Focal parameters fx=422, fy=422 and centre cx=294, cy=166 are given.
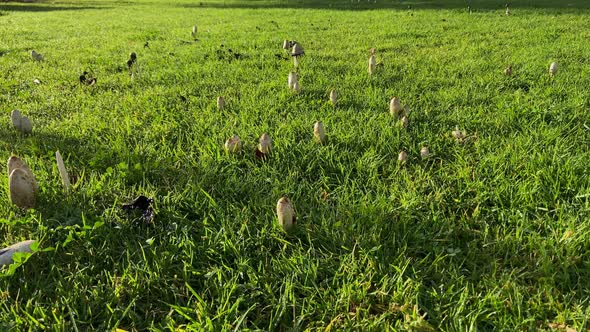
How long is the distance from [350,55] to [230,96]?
9.82 ft

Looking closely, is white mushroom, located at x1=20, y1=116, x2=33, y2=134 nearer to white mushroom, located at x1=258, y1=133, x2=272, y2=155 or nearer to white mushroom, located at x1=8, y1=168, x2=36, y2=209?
white mushroom, located at x1=8, y1=168, x2=36, y2=209

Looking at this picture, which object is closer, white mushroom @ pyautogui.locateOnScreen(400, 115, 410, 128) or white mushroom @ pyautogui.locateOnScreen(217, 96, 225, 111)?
white mushroom @ pyautogui.locateOnScreen(400, 115, 410, 128)

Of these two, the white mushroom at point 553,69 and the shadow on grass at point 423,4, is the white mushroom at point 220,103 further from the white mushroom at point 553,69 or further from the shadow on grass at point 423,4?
the shadow on grass at point 423,4

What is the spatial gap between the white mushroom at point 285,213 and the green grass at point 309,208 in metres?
0.08

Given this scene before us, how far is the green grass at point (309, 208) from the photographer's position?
1.74 m

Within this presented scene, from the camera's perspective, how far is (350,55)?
686 cm

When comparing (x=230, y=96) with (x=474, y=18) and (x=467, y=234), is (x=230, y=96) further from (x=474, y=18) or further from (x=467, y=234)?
(x=474, y=18)

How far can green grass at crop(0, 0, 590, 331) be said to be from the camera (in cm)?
174

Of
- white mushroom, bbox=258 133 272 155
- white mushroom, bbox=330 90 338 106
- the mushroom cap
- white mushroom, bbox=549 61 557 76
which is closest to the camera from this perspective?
the mushroom cap

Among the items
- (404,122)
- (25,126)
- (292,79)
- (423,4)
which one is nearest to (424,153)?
(404,122)

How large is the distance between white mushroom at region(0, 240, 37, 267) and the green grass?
73 mm

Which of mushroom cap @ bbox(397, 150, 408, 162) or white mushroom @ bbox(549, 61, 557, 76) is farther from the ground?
white mushroom @ bbox(549, 61, 557, 76)

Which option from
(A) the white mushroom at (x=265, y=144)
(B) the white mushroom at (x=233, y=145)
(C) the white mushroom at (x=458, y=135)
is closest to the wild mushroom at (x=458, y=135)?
(C) the white mushroom at (x=458, y=135)

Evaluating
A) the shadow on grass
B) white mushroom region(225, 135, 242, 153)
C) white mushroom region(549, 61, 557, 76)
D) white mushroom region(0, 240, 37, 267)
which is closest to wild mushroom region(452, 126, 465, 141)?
white mushroom region(225, 135, 242, 153)
